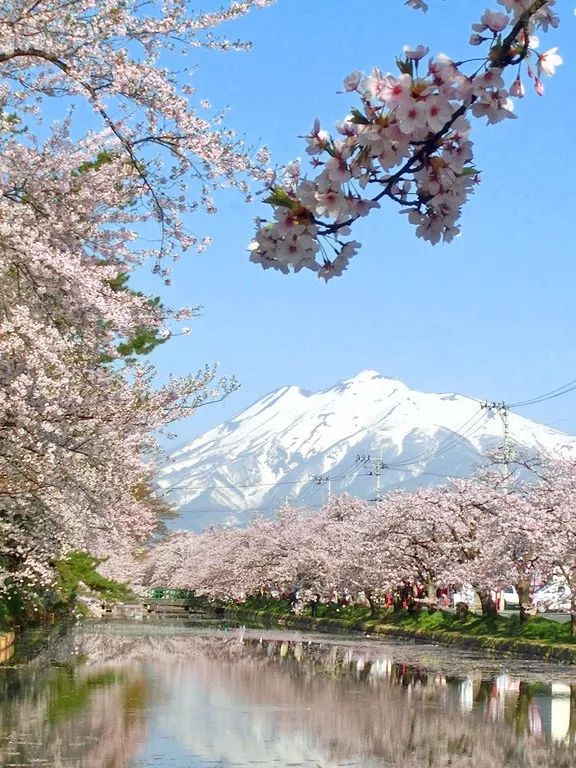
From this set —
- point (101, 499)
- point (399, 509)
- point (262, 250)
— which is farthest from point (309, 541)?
point (262, 250)

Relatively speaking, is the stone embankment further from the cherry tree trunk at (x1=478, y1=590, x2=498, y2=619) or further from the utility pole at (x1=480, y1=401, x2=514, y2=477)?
the utility pole at (x1=480, y1=401, x2=514, y2=477)

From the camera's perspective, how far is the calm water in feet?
42.2

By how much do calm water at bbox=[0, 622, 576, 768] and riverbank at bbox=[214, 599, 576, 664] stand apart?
9.36ft

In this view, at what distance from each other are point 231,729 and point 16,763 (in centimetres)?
424

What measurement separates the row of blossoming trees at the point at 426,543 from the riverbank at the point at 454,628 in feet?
3.88

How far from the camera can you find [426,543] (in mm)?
45438

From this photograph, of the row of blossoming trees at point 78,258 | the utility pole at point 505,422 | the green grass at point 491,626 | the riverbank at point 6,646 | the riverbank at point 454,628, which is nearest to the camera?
the row of blossoming trees at point 78,258

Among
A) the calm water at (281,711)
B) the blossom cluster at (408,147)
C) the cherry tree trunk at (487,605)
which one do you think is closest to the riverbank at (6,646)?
the calm water at (281,711)

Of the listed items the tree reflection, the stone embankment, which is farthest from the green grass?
the tree reflection

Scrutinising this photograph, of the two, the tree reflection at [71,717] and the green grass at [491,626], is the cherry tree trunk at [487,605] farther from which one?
the tree reflection at [71,717]

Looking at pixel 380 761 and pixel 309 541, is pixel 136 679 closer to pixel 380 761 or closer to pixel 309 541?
pixel 380 761

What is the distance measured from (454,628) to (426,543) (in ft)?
13.4

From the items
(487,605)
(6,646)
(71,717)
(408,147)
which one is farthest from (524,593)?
(408,147)

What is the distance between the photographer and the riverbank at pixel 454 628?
33781 millimetres
